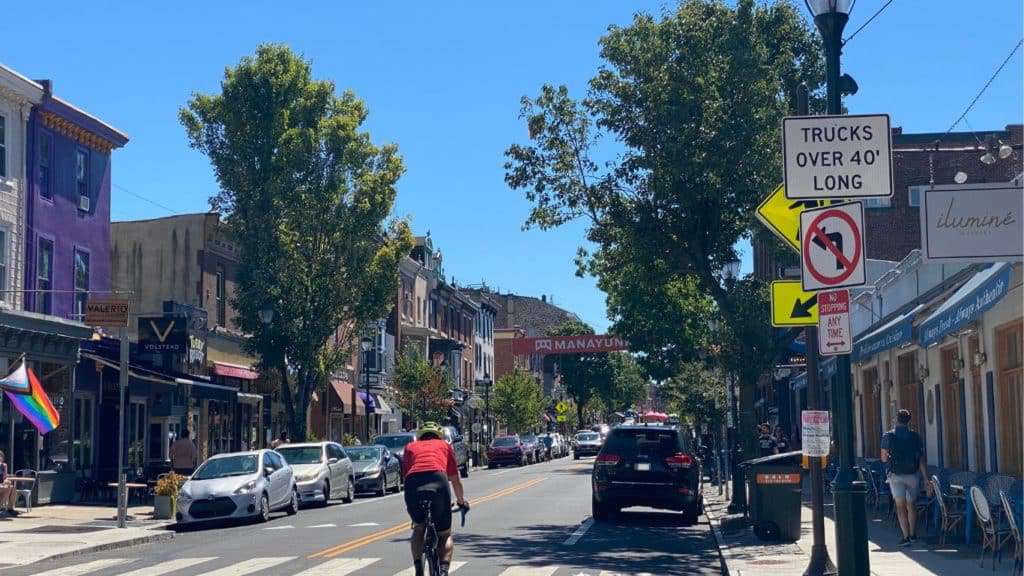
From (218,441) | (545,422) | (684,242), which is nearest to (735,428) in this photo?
(684,242)

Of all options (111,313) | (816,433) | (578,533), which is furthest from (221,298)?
(816,433)

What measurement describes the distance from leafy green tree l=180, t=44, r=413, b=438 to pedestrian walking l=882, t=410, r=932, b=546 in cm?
2230

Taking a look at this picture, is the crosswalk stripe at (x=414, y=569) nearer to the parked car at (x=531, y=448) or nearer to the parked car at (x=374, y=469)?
the parked car at (x=374, y=469)

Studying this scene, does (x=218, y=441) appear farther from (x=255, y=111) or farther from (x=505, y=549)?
(x=505, y=549)

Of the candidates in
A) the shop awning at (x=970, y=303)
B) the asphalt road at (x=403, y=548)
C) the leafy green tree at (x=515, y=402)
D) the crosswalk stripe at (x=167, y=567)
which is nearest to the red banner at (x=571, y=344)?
the leafy green tree at (x=515, y=402)

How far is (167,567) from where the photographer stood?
51.8 ft

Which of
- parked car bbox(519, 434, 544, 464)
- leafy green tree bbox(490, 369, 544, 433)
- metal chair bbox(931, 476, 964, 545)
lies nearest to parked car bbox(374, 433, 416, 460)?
parked car bbox(519, 434, 544, 464)

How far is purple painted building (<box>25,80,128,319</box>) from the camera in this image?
28531 mm

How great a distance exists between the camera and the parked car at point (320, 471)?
91.5 feet

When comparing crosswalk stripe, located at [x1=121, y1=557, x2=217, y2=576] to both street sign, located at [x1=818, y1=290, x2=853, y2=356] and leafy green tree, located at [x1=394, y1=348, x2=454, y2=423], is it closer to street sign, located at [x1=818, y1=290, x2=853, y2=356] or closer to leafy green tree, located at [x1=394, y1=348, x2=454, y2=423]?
street sign, located at [x1=818, y1=290, x2=853, y2=356]

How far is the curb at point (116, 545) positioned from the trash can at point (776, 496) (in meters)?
9.70

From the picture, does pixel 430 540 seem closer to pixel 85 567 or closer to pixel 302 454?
pixel 85 567

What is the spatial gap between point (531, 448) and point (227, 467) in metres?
39.3

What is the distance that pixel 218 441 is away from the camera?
40.6 metres
